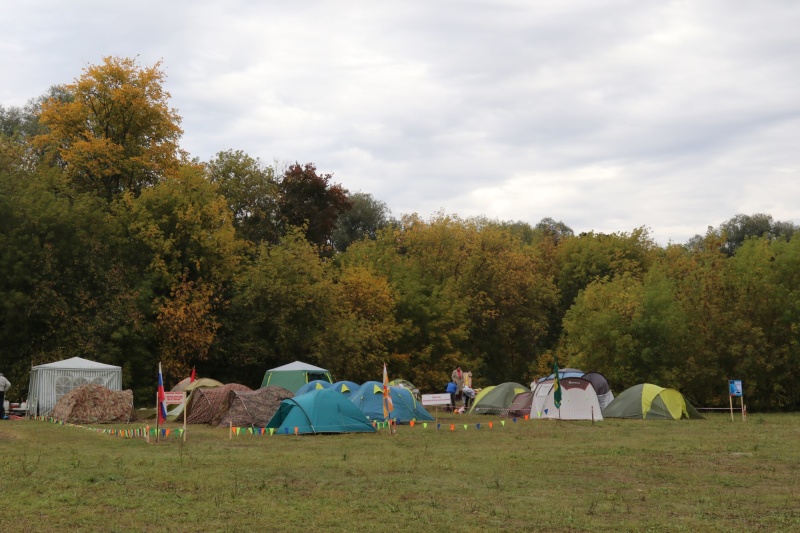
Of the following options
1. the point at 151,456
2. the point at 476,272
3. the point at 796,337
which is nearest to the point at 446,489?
Result: the point at 151,456

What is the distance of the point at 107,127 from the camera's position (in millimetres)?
44281

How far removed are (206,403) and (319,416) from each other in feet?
19.4

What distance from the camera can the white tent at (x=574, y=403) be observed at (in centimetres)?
3017

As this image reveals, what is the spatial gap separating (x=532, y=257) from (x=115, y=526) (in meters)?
54.7

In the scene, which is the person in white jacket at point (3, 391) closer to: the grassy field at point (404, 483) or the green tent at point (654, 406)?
the grassy field at point (404, 483)

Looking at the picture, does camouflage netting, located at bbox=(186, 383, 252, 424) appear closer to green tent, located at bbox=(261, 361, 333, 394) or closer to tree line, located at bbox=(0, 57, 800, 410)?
green tent, located at bbox=(261, 361, 333, 394)

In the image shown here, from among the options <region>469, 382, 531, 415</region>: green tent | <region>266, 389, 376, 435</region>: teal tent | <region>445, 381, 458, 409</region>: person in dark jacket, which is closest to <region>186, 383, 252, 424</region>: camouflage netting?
<region>266, 389, 376, 435</region>: teal tent

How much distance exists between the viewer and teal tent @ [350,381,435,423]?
2822 cm

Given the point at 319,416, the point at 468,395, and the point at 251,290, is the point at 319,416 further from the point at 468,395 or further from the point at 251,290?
the point at 251,290

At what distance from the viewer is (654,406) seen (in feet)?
99.8

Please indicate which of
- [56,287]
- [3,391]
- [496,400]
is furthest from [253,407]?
[56,287]

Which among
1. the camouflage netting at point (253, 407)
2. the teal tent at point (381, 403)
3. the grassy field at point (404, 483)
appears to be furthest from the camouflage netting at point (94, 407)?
the teal tent at point (381, 403)

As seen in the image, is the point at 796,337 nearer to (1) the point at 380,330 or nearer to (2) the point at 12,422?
(1) the point at 380,330

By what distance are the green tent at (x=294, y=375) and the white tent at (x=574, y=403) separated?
10574 millimetres
